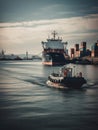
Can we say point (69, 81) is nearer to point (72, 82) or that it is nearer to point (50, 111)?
point (72, 82)

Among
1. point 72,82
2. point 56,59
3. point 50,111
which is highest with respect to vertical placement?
point 72,82

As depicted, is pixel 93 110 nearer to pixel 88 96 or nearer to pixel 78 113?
pixel 78 113

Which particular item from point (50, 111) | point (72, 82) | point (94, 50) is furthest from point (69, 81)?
point (94, 50)

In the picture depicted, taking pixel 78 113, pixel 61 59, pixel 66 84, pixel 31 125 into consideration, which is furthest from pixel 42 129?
pixel 61 59

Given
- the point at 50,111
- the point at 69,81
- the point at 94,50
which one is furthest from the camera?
A: the point at 94,50

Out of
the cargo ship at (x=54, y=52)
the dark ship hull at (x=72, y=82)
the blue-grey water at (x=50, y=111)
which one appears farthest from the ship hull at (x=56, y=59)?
the blue-grey water at (x=50, y=111)

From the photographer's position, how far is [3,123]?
1064cm

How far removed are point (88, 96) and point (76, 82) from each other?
2609 mm

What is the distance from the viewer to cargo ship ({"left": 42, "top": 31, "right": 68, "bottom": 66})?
49031 mm

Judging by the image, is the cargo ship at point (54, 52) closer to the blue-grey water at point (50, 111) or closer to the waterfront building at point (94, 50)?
the waterfront building at point (94, 50)

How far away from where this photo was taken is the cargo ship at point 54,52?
49.0 m

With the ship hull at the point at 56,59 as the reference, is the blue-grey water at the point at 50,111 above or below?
above

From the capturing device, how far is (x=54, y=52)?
51.1 metres

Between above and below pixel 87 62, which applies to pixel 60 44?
above
